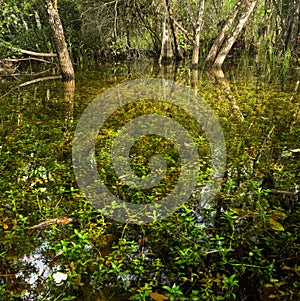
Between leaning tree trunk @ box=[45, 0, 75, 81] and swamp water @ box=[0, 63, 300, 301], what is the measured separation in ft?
8.95

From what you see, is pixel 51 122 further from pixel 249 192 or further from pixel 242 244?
pixel 242 244

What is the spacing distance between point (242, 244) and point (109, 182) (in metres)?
1.34

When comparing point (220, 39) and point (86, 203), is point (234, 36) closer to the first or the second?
point (220, 39)

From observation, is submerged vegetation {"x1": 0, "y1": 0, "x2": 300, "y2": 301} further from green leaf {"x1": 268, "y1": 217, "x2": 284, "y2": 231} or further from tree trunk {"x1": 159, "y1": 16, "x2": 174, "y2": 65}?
tree trunk {"x1": 159, "y1": 16, "x2": 174, "y2": 65}

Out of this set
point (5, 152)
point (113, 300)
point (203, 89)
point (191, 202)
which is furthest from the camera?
point (203, 89)

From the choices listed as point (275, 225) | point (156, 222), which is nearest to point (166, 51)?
point (156, 222)

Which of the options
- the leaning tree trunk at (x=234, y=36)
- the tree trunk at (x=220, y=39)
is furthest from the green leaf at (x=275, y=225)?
the tree trunk at (x=220, y=39)

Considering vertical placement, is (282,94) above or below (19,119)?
below

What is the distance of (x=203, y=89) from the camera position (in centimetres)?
654

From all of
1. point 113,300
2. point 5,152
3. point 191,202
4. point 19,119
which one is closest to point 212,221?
point 191,202

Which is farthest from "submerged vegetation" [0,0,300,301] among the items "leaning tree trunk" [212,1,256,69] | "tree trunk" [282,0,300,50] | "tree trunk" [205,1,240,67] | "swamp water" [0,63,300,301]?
"tree trunk" [282,0,300,50]

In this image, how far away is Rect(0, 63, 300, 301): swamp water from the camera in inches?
69.1

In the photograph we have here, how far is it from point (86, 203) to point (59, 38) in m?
6.18

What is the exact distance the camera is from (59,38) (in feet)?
24.6
